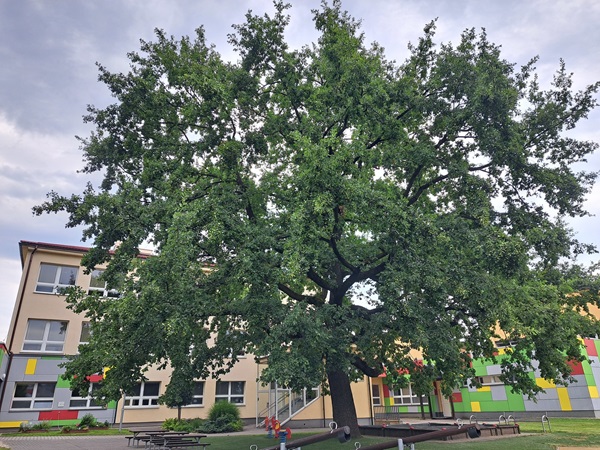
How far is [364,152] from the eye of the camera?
12.3 metres

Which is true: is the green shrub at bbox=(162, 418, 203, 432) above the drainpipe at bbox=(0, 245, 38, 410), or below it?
below

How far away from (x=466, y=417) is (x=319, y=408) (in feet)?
39.7

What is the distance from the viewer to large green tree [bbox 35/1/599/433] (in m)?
10.5

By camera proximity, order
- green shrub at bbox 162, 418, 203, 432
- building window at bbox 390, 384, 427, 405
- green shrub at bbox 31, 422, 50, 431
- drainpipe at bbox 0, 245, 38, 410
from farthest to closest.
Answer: building window at bbox 390, 384, 427, 405, drainpipe at bbox 0, 245, 38, 410, green shrub at bbox 162, 418, 203, 432, green shrub at bbox 31, 422, 50, 431

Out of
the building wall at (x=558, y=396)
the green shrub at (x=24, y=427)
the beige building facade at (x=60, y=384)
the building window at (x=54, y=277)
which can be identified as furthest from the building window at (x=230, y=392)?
the building wall at (x=558, y=396)

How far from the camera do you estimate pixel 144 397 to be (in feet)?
79.6

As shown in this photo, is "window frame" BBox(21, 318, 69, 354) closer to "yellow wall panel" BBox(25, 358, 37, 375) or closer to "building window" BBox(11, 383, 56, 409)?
"yellow wall panel" BBox(25, 358, 37, 375)

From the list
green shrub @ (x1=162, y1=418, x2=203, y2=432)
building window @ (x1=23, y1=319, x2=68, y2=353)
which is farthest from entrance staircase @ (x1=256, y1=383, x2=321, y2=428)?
building window @ (x1=23, y1=319, x2=68, y2=353)

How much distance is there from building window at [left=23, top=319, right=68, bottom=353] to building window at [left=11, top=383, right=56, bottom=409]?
190cm

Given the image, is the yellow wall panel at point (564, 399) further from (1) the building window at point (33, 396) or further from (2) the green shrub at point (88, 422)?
(1) the building window at point (33, 396)

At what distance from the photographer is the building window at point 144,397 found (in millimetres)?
23875

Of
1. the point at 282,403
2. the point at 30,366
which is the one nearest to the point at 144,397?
the point at 30,366

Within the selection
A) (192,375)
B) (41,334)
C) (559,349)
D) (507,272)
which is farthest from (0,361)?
(559,349)

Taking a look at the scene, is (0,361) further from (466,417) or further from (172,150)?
(466,417)
